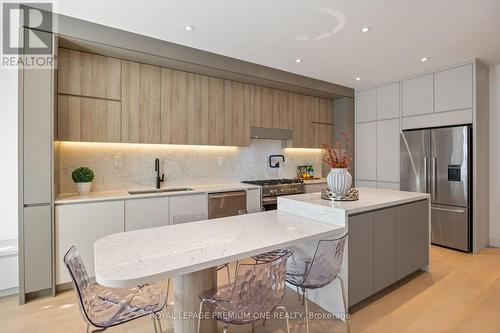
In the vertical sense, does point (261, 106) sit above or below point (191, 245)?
above

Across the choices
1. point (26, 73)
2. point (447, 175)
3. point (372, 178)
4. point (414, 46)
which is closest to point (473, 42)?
point (414, 46)

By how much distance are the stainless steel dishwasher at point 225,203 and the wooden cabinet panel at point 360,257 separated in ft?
5.66

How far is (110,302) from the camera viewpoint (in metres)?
1.61

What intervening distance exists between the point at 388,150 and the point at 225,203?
3.04 meters

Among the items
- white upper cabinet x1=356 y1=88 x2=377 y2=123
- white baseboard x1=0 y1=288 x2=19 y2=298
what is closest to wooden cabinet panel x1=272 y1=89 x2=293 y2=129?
white upper cabinet x1=356 y1=88 x2=377 y2=123

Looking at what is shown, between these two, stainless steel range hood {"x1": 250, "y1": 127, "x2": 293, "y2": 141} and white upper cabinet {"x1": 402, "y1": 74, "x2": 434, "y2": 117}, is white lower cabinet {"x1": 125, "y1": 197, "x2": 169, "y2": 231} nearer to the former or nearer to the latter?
stainless steel range hood {"x1": 250, "y1": 127, "x2": 293, "y2": 141}

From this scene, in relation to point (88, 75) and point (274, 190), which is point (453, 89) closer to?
point (274, 190)

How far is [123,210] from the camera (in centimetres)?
283

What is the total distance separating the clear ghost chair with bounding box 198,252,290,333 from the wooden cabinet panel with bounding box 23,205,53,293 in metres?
1.95

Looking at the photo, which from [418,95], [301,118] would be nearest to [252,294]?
[301,118]

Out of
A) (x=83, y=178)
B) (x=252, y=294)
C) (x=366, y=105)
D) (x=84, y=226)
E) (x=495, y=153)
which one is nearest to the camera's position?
(x=252, y=294)

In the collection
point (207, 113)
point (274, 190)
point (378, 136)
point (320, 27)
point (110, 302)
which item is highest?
point (320, 27)

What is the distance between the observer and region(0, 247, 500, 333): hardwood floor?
204 cm

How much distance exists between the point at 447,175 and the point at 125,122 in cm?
442
